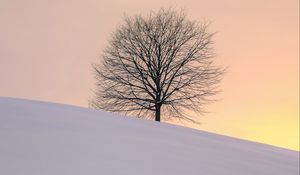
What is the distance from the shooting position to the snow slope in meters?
3.66

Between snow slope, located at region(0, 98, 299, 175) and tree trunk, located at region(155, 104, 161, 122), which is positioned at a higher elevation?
tree trunk, located at region(155, 104, 161, 122)

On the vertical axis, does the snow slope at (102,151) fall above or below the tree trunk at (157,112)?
below

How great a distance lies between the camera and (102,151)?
424cm

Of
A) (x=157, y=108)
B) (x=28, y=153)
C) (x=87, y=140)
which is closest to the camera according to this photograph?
(x=28, y=153)

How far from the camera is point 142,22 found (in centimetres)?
2292

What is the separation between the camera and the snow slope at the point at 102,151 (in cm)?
366

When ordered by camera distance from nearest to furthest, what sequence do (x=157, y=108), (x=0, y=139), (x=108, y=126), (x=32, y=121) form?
(x=0, y=139), (x=32, y=121), (x=108, y=126), (x=157, y=108)

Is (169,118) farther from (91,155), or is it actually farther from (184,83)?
(91,155)

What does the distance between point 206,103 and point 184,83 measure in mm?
1353

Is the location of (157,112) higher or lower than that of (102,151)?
higher

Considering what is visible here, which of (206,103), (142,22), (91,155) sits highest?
(142,22)

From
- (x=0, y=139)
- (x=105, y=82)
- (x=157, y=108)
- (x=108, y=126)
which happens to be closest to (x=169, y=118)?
(x=157, y=108)

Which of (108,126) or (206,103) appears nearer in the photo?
(108,126)

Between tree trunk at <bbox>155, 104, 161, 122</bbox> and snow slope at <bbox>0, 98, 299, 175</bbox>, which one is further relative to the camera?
tree trunk at <bbox>155, 104, 161, 122</bbox>
